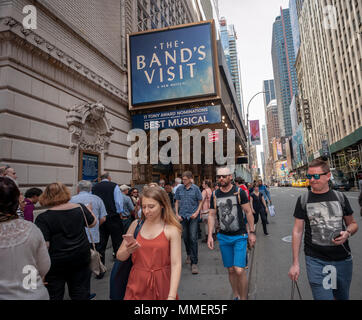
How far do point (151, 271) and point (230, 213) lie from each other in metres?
1.98

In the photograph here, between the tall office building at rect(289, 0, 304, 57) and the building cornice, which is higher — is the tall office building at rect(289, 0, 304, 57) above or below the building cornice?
above

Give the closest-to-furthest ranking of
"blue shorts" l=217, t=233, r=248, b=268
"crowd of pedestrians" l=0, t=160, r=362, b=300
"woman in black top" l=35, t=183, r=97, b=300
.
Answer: "crowd of pedestrians" l=0, t=160, r=362, b=300, "woman in black top" l=35, t=183, r=97, b=300, "blue shorts" l=217, t=233, r=248, b=268

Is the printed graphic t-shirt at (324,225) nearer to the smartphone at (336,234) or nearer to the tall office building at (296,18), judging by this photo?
the smartphone at (336,234)


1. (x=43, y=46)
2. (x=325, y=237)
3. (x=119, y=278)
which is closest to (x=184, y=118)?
(x=43, y=46)

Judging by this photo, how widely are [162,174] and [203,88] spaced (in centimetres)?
739

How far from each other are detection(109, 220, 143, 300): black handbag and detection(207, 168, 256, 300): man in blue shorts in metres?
1.89

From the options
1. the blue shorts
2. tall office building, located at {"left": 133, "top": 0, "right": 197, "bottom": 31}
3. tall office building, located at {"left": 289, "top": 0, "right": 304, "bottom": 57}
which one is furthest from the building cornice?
tall office building, located at {"left": 289, "top": 0, "right": 304, "bottom": 57}

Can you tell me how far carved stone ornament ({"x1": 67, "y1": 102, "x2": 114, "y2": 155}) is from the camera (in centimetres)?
805

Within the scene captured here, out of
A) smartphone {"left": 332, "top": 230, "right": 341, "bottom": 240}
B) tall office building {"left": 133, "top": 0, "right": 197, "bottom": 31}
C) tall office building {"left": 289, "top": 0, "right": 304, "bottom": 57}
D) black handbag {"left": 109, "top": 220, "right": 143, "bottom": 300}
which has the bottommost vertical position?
black handbag {"left": 109, "top": 220, "right": 143, "bottom": 300}

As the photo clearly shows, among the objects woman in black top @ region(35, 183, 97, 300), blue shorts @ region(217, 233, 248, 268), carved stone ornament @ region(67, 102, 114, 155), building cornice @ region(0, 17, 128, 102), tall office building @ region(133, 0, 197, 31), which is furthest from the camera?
tall office building @ region(133, 0, 197, 31)

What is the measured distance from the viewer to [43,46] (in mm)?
7039

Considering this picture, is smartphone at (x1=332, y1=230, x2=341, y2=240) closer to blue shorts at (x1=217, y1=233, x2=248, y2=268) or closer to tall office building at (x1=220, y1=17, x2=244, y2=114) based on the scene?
blue shorts at (x1=217, y1=233, x2=248, y2=268)
